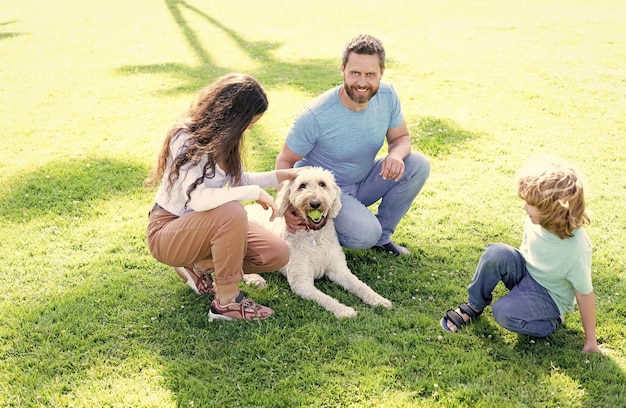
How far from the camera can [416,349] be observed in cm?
359

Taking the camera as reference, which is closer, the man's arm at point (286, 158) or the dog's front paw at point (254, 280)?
the dog's front paw at point (254, 280)

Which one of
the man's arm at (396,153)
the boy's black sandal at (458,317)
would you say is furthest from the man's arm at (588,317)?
the man's arm at (396,153)

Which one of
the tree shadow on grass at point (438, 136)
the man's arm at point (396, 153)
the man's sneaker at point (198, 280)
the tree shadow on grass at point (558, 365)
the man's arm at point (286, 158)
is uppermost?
the man's arm at point (396, 153)

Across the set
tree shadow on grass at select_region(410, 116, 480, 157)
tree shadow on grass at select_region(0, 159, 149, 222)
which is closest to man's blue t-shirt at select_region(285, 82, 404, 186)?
tree shadow on grass at select_region(0, 159, 149, 222)

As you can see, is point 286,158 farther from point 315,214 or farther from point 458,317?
point 458,317

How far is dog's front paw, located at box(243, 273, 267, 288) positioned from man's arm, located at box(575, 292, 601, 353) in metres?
2.17

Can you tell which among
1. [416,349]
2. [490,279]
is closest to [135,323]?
[416,349]

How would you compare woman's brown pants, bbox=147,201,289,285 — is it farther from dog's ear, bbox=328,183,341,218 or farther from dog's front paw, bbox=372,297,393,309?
dog's front paw, bbox=372,297,393,309

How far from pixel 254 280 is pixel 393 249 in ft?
3.96

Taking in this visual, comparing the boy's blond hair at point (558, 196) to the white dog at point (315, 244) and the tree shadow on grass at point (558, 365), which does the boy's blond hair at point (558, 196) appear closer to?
the tree shadow on grass at point (558, 365)

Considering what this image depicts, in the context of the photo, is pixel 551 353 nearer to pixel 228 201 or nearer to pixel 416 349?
pixel 416 349

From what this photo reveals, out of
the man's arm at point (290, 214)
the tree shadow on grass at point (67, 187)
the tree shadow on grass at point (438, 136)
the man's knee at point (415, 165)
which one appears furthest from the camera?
the tree shadow on grass at point (438, 136)

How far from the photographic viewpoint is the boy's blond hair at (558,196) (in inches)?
126

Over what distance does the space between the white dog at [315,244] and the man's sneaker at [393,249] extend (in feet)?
1.87
